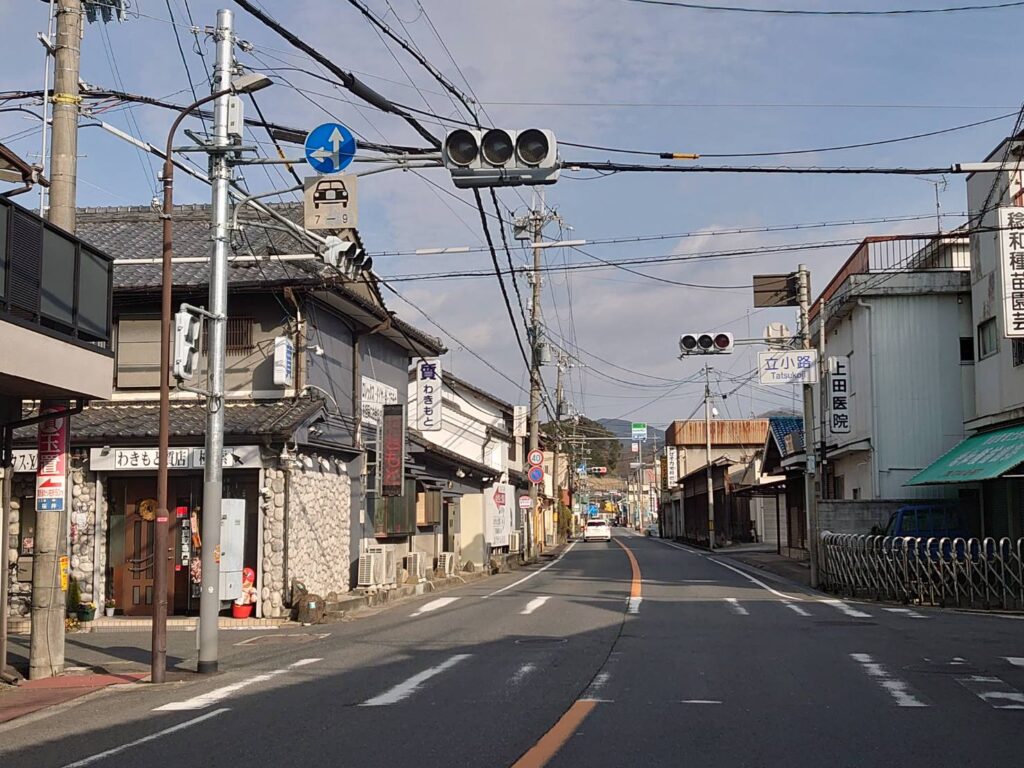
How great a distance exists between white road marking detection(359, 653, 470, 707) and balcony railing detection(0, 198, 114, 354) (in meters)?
5.93

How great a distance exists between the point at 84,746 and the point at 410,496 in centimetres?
2025

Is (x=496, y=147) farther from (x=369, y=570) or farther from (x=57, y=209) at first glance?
(x=369, y=570)

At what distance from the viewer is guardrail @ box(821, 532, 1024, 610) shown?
20.1 metres

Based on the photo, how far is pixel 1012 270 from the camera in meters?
21.4

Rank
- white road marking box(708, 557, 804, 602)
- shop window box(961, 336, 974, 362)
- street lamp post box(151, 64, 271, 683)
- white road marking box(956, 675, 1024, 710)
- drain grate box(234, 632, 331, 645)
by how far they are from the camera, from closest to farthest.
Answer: white road marking box(956, 675, 1024, 710) → street lamp post box(151, 64, 271, 683) → drain grate box(234, 632, 331, 645) → white road marking box(708, 557, 804, 602) → shop window box(961, 336, 974, 362)

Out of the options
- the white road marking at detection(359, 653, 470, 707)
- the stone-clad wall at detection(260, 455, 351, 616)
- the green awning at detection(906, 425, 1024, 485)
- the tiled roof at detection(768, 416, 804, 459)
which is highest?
the tiled roof at detection(768, 416, 804, 459)

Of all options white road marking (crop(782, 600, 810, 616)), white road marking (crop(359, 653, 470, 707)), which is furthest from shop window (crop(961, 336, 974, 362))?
white road marking (crop(359, 653, 470, 707))

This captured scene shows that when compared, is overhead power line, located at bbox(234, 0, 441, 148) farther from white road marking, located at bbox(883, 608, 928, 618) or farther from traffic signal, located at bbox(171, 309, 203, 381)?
white road marking, located at bbox(883, 608, 928, 618)

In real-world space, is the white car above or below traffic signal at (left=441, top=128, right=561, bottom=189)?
below

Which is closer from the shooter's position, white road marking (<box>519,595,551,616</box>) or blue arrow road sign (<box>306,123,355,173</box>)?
blue arrow road sign (<box>306,123,355,173</box>)

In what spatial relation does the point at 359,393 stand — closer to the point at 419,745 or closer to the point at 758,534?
the point at 419,745

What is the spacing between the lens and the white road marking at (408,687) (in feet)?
34.2

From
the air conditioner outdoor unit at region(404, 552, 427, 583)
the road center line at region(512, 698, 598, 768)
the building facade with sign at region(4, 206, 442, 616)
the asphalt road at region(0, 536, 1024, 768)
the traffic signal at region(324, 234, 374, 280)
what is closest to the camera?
the road center line at region(512, 698, 598, 768)

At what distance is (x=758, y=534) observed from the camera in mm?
60438
